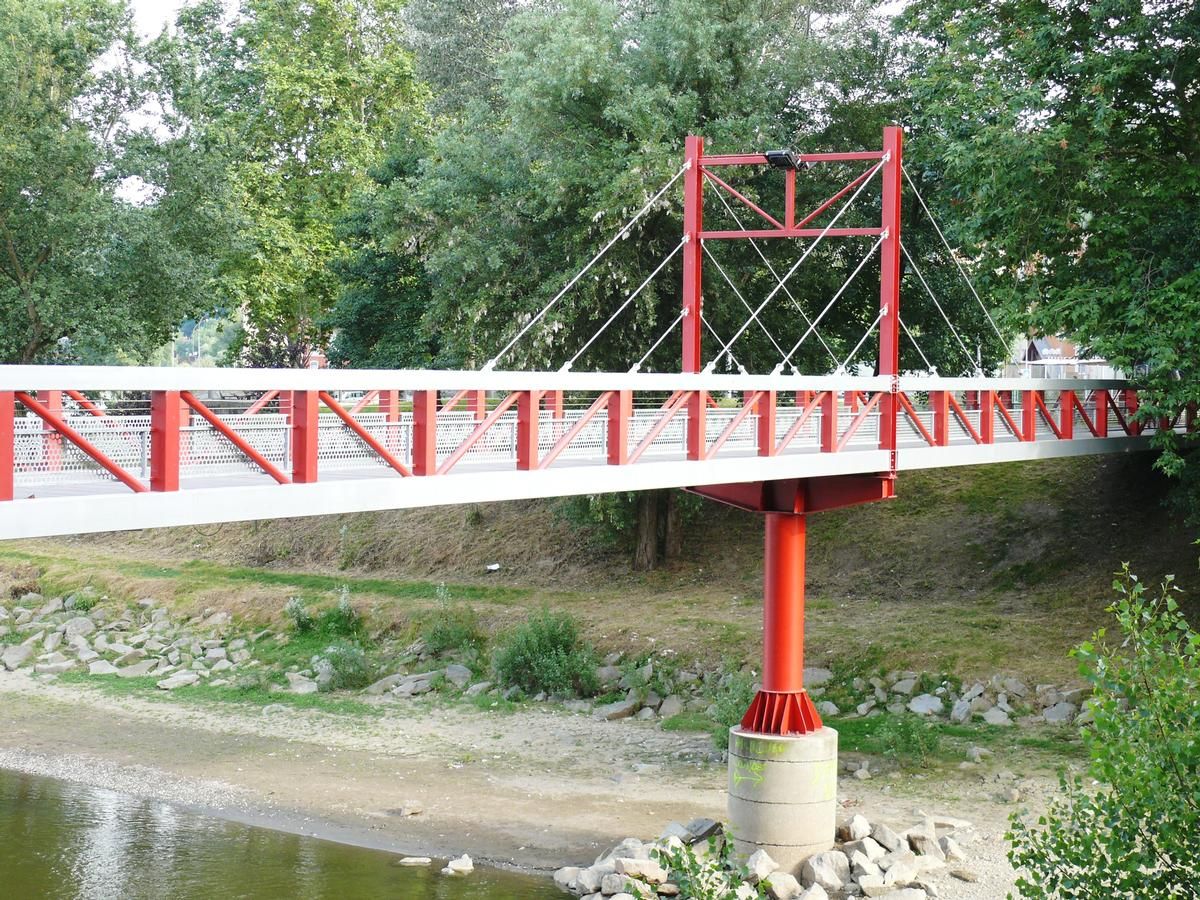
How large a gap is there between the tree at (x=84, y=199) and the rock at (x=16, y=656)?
5496 millimetres

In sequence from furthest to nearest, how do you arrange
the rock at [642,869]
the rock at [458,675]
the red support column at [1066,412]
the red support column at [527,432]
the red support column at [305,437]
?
the rock at [458,675], the red support column at [1066,412], the rock at [642,869], the red support column at [527,432], the red support column at [305,437]

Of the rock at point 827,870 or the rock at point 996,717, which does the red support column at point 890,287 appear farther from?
the rock at point 996,717

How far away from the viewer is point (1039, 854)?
902 cm

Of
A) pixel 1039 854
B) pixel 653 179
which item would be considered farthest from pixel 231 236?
pixel 1039 854

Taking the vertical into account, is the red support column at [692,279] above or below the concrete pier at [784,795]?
above

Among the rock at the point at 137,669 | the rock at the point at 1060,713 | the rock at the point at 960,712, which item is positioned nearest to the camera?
the rock at the point at 1060,713

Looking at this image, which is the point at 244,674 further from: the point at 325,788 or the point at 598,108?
the point at 598,108

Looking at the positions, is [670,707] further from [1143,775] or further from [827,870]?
[1143,775]

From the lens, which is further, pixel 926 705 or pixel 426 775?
pixel 926 705

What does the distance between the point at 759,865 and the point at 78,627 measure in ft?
60.3

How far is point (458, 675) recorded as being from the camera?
81.7 ft

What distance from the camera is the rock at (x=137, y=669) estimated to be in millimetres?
27000

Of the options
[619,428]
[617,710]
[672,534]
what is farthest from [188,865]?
A: [672,534]

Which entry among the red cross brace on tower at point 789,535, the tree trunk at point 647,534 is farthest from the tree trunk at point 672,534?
the red cross brace on tower at point 789,535
